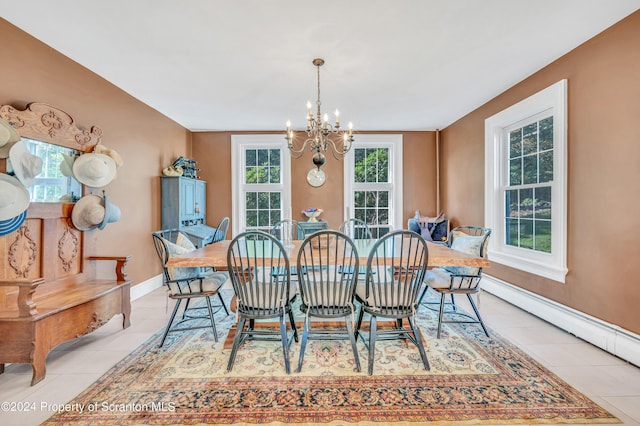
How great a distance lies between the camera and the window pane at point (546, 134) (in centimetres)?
296

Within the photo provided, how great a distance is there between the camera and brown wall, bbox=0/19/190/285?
2248mm

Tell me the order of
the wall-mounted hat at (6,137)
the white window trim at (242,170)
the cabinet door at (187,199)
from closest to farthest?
1. the wall-mounted hat at (6,137)
2. the cabinet door at (187,199)
3. the white window trim at (242,170)

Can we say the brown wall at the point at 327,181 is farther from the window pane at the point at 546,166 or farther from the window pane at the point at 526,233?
the window pane at the point at 546,166

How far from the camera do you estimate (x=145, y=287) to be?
12.7ft

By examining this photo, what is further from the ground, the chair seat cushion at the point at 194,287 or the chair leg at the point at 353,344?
the chair seat cushion at the point at 194,287

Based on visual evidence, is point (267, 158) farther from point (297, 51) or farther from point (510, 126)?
point (510, 126)

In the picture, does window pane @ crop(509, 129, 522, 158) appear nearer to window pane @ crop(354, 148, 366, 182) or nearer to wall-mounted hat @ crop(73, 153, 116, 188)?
window pane @ crop(354, 148, 366, 182)

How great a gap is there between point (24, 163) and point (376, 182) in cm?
460

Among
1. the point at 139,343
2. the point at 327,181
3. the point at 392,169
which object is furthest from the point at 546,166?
the point at 139,343

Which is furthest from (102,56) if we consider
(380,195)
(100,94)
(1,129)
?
(380,195)

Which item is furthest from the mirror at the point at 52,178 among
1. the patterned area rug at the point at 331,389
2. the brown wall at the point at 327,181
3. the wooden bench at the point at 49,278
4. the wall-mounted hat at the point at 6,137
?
the brown wall at the point at 327,181

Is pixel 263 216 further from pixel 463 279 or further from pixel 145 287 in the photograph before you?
pixel 463 279

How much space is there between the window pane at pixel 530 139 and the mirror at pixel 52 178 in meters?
4.74

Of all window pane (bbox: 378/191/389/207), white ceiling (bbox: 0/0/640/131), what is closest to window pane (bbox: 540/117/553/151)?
white ceiling (bbox: 0/0/640/131)
